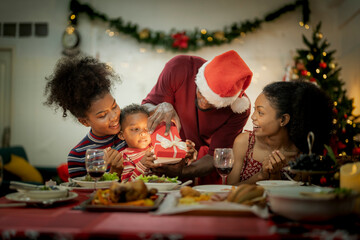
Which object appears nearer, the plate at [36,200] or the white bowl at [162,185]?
the plate at [36,200]

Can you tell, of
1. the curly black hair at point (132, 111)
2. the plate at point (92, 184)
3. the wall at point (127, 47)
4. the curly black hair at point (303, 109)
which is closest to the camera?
the plate at point (92, 184)

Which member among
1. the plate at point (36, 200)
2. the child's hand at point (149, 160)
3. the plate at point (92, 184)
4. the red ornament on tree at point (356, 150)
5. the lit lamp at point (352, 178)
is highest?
the lit lamp at point (352, 178)

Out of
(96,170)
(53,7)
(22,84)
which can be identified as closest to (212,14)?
(53,7)

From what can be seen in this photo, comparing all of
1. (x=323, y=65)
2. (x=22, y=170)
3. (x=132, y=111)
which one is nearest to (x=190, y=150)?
(x=132, y=111)

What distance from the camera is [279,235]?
0.96 meters

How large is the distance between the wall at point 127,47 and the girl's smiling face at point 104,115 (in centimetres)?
374

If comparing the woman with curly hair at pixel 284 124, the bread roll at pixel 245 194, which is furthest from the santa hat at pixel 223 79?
the bread roll at pixel 245 194

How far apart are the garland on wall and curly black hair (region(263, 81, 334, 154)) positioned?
3.39 m

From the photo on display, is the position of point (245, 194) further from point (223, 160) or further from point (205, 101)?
point (205, 101)

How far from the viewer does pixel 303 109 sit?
2404 mm

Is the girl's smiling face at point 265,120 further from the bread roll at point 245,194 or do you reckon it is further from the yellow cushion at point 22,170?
the yellow cushion at point 22,170

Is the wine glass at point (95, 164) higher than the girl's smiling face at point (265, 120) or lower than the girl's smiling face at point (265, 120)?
lower

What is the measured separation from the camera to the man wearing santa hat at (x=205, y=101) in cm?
242

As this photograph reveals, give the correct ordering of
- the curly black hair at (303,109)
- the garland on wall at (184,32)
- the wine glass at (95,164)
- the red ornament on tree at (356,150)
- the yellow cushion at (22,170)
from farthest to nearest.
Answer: the garland on wall at (184,32) < the yellow cushion at (22,170) < the red ornament on tree at (356,150) < the curly black hair at (303,109) < the wine glass at (95,164)
